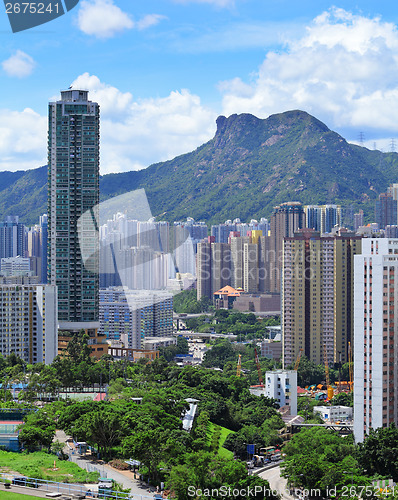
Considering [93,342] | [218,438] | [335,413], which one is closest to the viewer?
[218,438]

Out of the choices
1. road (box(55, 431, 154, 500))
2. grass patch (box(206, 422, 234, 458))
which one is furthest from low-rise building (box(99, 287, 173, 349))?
road (box(55, 431, 154, 500))

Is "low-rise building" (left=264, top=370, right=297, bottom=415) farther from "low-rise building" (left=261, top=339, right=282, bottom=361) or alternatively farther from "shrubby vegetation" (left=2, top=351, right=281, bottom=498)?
"low-rise building" (left=261, top=339, right=282, bottom=361)

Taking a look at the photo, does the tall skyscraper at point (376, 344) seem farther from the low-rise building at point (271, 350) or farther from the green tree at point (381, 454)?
the low-rise building at point (271, 350)

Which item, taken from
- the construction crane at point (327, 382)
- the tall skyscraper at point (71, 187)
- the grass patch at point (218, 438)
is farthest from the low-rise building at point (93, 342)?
the grass patch at point (218, 438)

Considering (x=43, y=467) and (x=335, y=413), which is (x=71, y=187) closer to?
(x=335, y=413)

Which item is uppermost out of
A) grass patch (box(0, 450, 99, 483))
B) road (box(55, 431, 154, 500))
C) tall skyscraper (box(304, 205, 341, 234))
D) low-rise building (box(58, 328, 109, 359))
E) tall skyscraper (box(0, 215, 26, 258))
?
tall skyscraper (box(304, 205, 341, 234))

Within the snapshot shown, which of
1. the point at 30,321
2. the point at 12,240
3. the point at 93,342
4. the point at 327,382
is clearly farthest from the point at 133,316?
the point at 12,240
